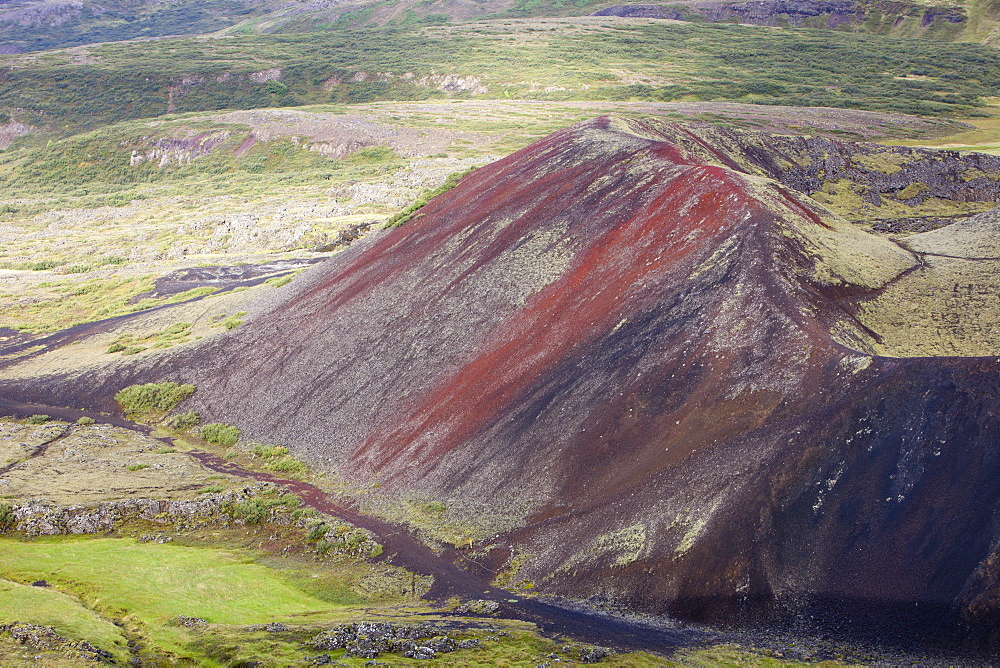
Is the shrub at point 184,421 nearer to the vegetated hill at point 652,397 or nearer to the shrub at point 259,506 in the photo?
the vegetated hill at point 652,397

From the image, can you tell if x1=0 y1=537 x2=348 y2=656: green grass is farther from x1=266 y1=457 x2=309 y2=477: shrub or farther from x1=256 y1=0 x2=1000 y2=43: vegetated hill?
x1=256 y1=0 x2=1000 y2=43: vegetated hill

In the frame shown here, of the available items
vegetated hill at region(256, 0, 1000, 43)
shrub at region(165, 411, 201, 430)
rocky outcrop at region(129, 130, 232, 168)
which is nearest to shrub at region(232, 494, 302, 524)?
shrub at region(165, 411, 201, 430)

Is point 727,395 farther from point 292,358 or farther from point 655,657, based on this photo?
point 292,358

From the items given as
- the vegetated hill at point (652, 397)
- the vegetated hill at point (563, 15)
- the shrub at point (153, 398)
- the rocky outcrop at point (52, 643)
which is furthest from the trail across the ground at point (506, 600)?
the vegetated hill at point (563, 15)

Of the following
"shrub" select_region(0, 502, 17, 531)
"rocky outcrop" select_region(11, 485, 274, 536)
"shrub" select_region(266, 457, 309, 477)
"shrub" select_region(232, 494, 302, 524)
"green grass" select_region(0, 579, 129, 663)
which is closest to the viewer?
"green grass" select_region(0, 579, 129, 663)

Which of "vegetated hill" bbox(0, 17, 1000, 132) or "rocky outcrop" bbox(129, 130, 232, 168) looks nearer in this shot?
"rocky outcrop" bbox(129, 130, 232, 168)

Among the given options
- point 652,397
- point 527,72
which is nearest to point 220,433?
point 652,397

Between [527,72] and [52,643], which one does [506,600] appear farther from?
[527,72]
